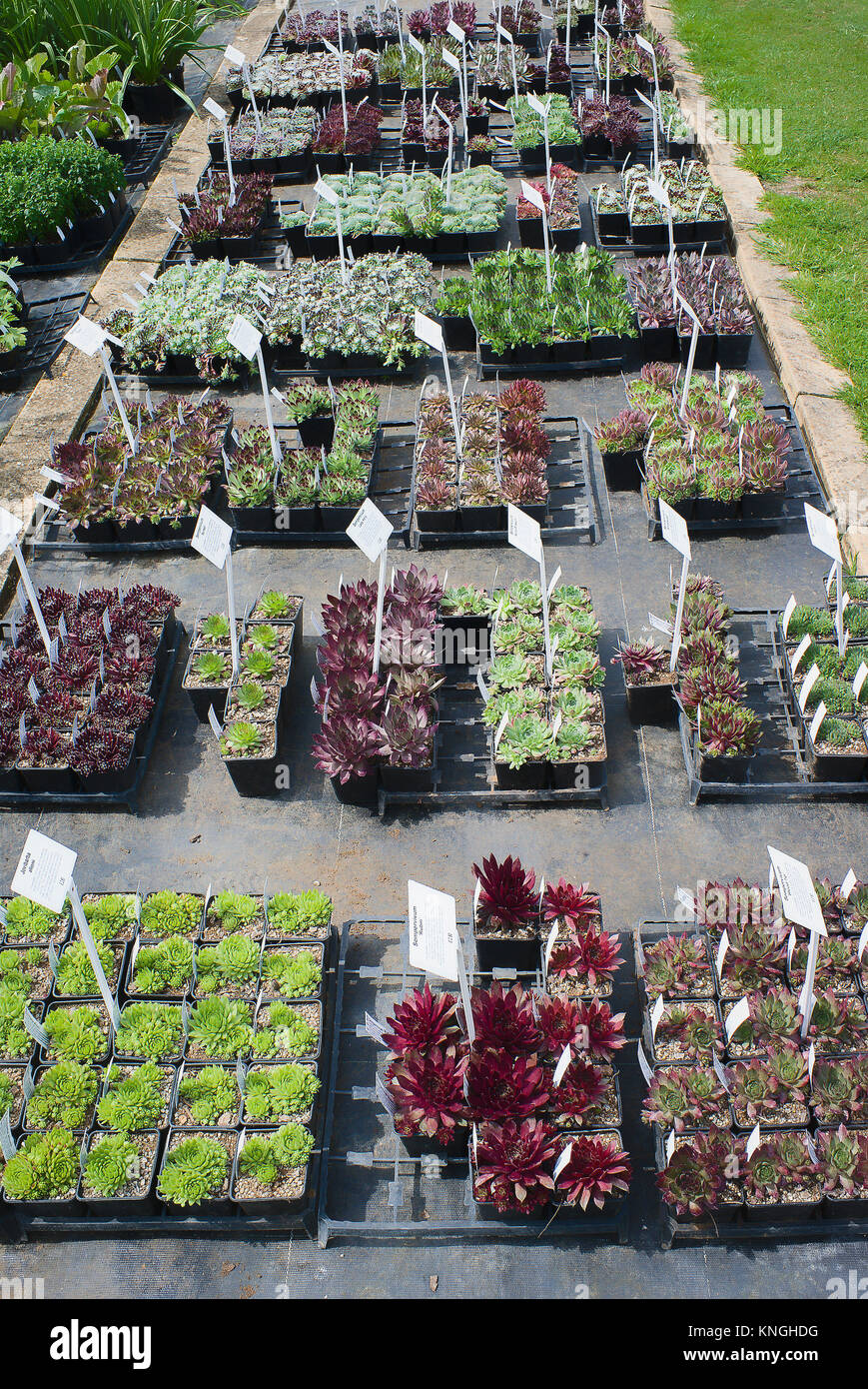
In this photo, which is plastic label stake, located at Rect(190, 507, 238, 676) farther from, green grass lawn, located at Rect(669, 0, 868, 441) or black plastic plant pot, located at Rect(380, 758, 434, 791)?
green grass lawn, located at Rect(669, 0, 868, 441)

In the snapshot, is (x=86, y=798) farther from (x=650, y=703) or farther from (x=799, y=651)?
(x=799, y=651)

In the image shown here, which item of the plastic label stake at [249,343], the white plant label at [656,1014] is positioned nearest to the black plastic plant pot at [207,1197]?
the white plant label at [656,1014]

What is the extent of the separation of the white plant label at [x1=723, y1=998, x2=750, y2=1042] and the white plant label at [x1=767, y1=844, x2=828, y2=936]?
1.50 ft

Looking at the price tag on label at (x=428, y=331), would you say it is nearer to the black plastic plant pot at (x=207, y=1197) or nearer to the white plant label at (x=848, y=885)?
the white plant label at (x=848, y=885)

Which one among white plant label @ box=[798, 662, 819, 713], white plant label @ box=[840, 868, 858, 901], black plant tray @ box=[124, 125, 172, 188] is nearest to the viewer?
white plant label @ box=[840, 868, 858, 901]

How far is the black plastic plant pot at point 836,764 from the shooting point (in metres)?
5.39

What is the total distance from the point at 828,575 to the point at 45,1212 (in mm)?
5076

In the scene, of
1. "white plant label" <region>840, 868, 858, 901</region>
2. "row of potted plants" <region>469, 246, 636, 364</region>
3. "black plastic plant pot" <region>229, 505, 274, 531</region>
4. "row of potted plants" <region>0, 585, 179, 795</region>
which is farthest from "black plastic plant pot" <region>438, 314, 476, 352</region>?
"white plant label" <region>840, 868, 858, 901</region>

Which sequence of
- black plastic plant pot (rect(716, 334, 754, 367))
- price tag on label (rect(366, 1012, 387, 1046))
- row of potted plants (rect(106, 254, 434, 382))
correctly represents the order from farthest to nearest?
row of potted plants (rect(106, 254, 434, 382)), black plastic plant pot (rect(716, 334, 754, 367)), price tag on label (rect(366, 1012, 387, 1046))

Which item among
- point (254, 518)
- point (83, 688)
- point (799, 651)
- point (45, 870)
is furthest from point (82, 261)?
point (45, 870)

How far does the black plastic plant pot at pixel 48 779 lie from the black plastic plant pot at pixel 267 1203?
222 cm

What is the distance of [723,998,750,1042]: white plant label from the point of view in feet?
13.5

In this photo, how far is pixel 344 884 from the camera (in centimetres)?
528
